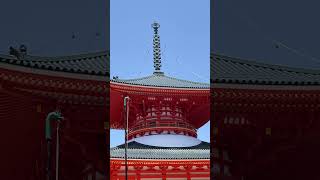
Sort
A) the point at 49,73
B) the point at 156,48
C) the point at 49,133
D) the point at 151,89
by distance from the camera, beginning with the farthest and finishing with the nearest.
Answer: the point at 156,48
the point at 151,89
the point at 49,73
the point at 49,133

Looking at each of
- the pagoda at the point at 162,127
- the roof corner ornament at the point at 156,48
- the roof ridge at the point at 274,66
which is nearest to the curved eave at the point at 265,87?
the roof ridge at the point at 274,66

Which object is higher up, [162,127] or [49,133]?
[49,133]

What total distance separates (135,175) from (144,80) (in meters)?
4.15

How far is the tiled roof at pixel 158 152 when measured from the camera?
15.3m

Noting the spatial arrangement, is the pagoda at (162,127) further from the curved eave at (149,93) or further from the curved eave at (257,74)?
the curved eave at (257,74)

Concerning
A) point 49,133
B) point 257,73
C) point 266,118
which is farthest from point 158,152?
point 49,133

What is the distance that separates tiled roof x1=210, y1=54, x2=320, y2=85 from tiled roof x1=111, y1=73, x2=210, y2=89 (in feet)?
19.9

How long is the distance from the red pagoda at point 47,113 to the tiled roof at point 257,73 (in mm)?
2240

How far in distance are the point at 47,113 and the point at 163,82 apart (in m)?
8.56

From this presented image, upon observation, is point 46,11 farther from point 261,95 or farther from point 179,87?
point 179,87

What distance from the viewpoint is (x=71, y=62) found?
11.0 metres

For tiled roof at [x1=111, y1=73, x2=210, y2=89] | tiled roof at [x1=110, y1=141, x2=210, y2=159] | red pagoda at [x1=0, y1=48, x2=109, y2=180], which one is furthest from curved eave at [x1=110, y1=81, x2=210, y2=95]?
red pagoda at [x1=0, y1=48, x2=109, y2=180]

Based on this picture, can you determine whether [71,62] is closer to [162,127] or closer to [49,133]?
[49,133]

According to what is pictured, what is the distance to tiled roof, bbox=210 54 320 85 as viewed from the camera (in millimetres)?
10491
